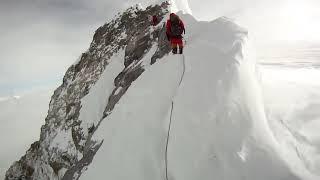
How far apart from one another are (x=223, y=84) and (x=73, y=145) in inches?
864

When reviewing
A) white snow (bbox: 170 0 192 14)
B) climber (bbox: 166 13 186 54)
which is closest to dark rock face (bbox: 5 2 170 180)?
white snow (bbox: 170 0 192 14)

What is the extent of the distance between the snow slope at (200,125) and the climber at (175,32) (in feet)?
1.81

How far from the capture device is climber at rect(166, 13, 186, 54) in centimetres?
1468

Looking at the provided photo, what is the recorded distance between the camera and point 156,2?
91.7 feet

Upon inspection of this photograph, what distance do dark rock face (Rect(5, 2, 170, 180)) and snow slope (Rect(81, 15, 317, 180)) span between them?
19.1 ft

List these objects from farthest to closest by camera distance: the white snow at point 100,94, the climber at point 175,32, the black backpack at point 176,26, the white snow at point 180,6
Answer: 1. the white snow at point 100,94
2. the white snow at point 180,6
3. the black backpack at point 176,26
4. the climber at point 175,32

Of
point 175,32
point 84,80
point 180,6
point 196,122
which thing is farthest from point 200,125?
point 84,80

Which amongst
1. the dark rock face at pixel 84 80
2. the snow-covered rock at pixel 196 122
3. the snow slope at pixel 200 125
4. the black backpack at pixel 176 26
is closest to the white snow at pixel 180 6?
the dark rock face at pixel 84 80

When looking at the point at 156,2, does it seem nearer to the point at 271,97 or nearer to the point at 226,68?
the point at 271,97

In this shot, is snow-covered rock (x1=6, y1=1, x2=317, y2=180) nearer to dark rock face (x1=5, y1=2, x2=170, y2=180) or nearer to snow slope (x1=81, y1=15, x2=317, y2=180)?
snow slope (x1=81, y1=15, x2=317, y2=180)

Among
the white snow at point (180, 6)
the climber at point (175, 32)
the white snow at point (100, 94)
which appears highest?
the white snow at point (180, 6)

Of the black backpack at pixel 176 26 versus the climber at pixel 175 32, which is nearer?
the climber at pixel 175 32

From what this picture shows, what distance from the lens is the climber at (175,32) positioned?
14.7m

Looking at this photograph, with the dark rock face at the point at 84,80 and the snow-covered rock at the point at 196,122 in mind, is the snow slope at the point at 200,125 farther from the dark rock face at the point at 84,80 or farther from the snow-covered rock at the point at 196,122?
the dark rock face at the point at 84,80
